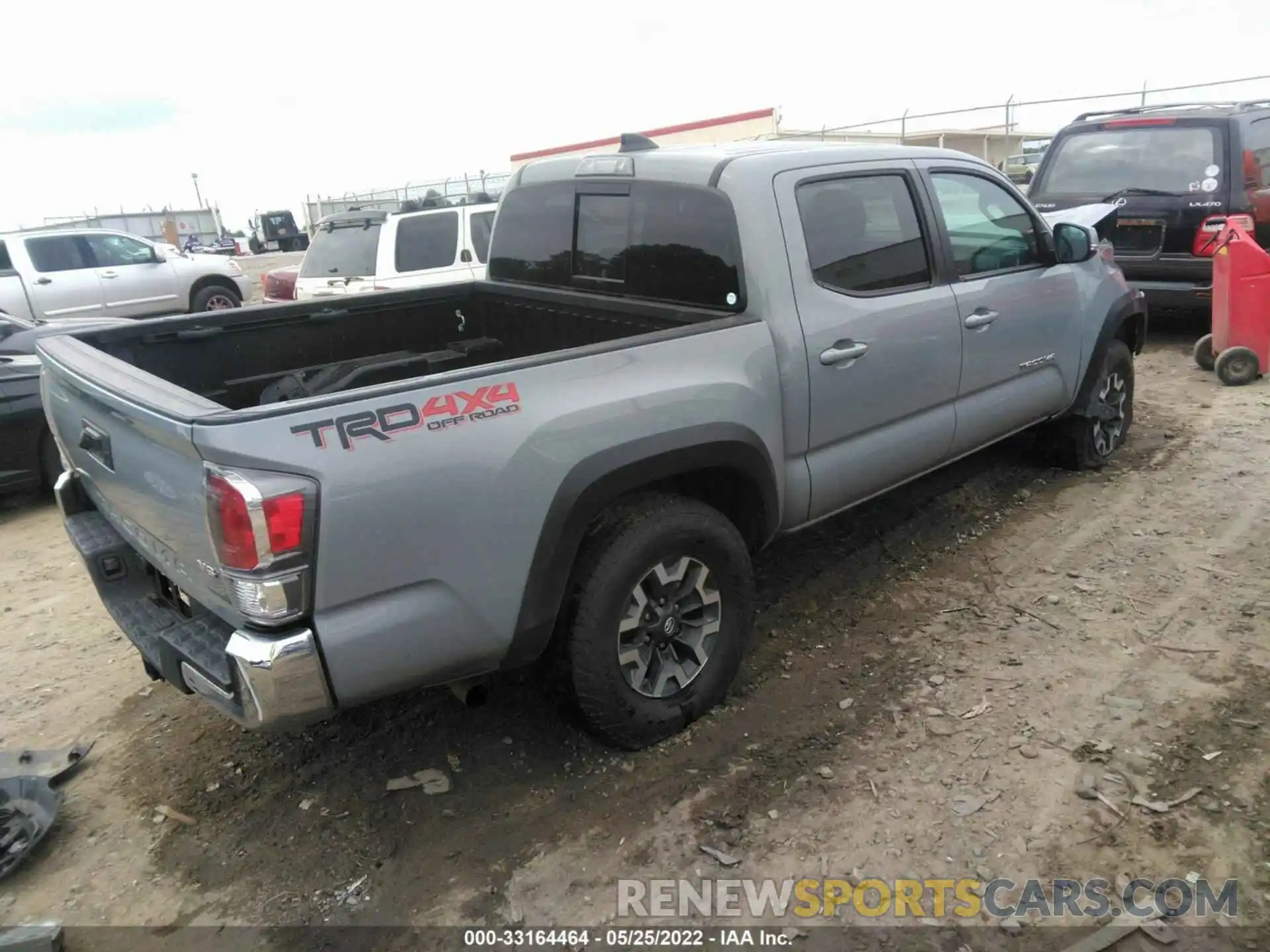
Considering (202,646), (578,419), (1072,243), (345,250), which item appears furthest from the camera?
(345,250)

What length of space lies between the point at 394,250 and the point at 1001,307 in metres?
6.30

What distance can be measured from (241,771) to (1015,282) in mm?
3995

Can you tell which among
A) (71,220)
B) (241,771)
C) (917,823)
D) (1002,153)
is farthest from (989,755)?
(71,220)

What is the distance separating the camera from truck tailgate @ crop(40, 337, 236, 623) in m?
2.42

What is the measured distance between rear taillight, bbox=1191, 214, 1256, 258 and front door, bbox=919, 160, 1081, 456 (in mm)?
3635

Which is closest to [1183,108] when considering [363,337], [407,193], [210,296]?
[363,337]

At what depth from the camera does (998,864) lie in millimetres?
2650

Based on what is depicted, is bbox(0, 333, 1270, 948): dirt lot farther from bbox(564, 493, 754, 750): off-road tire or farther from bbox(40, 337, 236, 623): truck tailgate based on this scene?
bbox(40, 337, 236, 623): truck tailgate

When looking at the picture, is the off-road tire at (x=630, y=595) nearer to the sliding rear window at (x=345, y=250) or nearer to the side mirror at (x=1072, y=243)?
the side mirror at (x=1072, y=243)

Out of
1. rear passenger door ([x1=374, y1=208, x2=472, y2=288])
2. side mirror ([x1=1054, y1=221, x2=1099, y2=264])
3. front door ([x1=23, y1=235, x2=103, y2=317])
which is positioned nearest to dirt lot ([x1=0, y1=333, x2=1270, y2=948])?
side mirror ([x1=1054, y1=221, x2=1099, y2=264])

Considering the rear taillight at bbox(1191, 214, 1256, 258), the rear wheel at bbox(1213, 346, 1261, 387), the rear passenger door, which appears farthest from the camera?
the rear passenger door

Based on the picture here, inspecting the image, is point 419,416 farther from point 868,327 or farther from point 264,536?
point 868,327

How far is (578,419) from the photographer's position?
277 centimetres

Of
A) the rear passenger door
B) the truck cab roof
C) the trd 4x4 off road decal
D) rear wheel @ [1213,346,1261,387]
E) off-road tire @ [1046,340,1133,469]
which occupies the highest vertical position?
the truck cab roof
